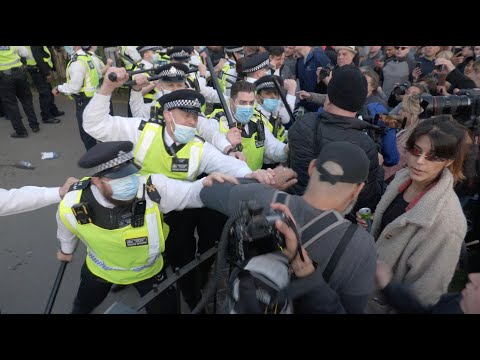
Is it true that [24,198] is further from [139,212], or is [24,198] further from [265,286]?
[265,286]

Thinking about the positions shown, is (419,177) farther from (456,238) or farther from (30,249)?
(30,249)

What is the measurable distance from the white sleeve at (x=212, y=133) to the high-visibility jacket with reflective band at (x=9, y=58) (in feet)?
15.2

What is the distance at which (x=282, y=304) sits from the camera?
1132 mm

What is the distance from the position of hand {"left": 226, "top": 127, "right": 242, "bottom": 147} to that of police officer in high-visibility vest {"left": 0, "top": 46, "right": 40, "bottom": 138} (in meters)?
5.20

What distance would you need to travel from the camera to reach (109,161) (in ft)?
6.95

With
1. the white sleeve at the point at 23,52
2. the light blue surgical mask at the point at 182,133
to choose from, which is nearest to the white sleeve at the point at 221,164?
the light blue surgical mask at the point at 182,133

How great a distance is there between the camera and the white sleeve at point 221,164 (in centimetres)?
268

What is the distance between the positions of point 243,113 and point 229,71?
2778 millimetres

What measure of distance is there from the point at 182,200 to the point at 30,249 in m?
2.58

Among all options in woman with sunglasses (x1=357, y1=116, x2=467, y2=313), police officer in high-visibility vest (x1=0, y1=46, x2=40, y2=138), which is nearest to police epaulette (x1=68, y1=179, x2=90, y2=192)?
woman with sunglasses (x1=357, y1=116, x2=467, y2=313)

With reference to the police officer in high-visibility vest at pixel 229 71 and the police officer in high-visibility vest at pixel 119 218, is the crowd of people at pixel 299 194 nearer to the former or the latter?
the police officer in high-visibility vest at pixel 119 218

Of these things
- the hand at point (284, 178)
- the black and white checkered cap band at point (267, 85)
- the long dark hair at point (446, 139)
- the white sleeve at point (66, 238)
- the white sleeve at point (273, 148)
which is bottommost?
the white sleeve at point (66, 238)

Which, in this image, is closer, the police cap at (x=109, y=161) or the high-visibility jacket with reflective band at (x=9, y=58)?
the police cap at (x=109, y=161)
